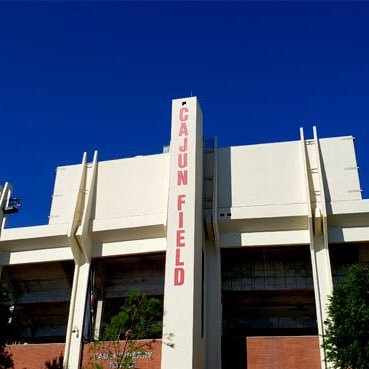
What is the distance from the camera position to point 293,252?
3453 centimetres

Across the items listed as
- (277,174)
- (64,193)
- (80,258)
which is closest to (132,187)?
(64,193)

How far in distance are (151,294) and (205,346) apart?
24.3ft

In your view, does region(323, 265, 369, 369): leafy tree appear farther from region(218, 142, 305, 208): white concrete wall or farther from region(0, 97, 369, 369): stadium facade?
region(218, 142, 305, 208): white concrete wall

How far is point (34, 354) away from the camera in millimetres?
32875

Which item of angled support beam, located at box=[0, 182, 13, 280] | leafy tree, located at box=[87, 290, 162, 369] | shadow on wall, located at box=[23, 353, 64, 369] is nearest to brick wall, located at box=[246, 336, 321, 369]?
Result: leafy tree, located at box=[87, 290, 162, 369]

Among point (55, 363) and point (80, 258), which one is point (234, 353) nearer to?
point (55, 363)

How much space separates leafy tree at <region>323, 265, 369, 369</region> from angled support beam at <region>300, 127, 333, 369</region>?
3.61 metres

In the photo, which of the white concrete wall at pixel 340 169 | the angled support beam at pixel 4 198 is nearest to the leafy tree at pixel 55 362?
the angled support beam at pixel 4 198

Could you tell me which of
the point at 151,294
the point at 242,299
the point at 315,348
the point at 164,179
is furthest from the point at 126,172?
the point at 315,348

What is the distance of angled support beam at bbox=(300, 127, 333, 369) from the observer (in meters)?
29.2

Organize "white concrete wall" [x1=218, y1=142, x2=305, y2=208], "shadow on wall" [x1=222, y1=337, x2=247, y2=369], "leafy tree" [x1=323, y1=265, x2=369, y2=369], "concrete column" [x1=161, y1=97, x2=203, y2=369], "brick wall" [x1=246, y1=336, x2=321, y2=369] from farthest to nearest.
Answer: "white concrete wall" [x1=218, y1=142, x2=305, y2=208] → "shadow on wall" [x1=222, y1=337, x2=247, y2=369] → "brick wall" [x1=246, y1=336, x2=321, y2=369] → "concrete column" [x1=161, y1=97, x2=203, y2=369] → "leafy tree" [x1=323, y1=265, x2=369, y2=369]

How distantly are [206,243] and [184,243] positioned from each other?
4.08m

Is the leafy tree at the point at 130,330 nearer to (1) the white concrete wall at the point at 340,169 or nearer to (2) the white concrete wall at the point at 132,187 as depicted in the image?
(2) the white concrete wall at the point at 132,187

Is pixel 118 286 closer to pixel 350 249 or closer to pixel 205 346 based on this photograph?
pixel 205 346
